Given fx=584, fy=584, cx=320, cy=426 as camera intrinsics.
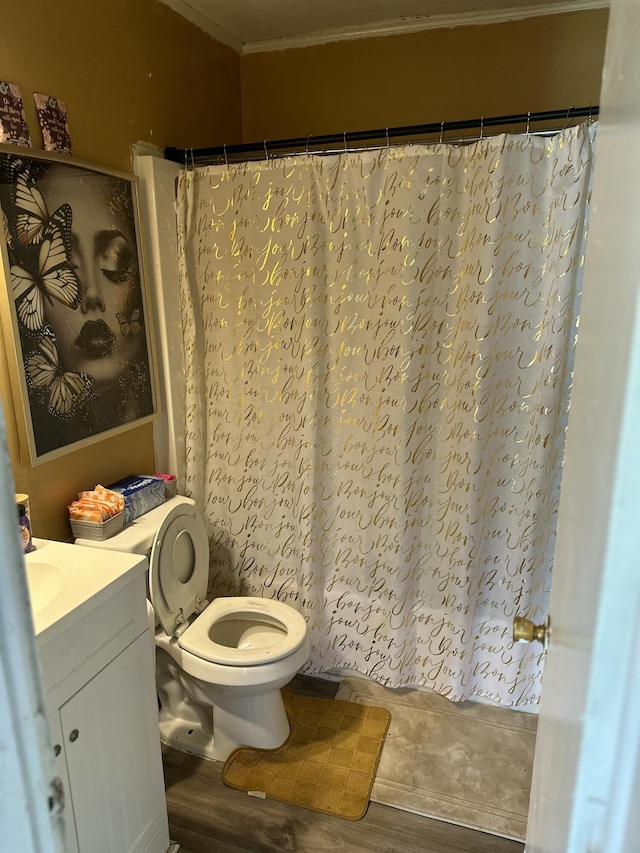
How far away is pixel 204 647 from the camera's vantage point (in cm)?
181

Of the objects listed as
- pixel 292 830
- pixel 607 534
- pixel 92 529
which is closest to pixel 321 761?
pixel 292 830

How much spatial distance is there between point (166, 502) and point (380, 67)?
74.2 inches

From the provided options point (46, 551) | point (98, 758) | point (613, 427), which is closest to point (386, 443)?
point (46, 551)

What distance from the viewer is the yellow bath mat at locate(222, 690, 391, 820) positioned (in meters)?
1.78

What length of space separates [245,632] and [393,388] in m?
1.01

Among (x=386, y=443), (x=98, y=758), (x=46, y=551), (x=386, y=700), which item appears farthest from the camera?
(x=386, y=700)

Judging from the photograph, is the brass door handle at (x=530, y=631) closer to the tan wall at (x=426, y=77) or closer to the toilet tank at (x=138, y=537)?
the toilet tank at (x=138, y=537)

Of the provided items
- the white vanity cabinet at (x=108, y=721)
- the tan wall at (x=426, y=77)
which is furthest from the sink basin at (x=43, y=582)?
the tan wall at (x=426, y=77)

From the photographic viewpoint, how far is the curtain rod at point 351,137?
1.68 metres

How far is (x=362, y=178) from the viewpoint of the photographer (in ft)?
6.14

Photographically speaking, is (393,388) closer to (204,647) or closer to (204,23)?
(204,647)

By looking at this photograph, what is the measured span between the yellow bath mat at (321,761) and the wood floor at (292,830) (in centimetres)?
4

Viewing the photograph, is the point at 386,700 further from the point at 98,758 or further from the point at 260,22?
the point at 260,22

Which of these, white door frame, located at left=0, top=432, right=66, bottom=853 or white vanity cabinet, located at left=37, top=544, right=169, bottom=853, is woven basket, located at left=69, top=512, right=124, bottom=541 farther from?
white door frame, located at left=0, top=432, right=66, bottom=853
